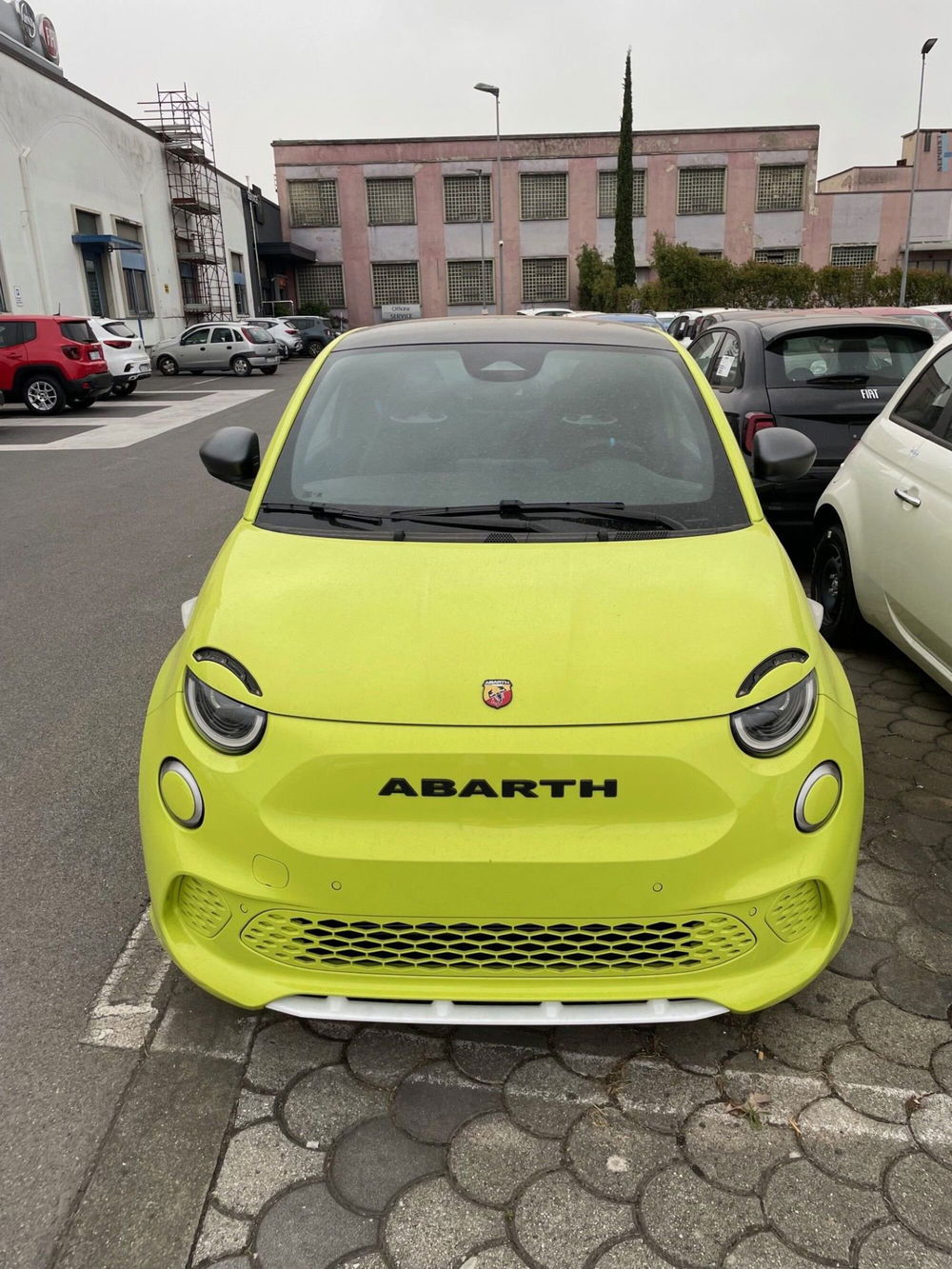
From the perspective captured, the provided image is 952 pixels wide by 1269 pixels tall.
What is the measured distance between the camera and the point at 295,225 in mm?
53969

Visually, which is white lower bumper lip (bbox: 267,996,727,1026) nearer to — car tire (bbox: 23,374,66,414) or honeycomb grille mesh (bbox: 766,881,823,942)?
honeycomb grille mesh (bbox: 766,881,823,942)

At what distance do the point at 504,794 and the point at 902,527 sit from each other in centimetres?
279

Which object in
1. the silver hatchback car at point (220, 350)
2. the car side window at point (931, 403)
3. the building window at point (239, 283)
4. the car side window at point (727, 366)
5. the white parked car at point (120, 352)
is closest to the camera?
the car side window at point (931, 403)

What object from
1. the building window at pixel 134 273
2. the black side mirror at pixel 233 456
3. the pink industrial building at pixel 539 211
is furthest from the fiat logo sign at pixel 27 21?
the black side mirror at pixel 233 456

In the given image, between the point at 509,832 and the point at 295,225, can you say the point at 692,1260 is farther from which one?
the point at 295,225

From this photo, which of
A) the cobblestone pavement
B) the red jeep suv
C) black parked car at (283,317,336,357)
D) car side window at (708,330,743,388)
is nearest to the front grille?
the cobblestone pavement

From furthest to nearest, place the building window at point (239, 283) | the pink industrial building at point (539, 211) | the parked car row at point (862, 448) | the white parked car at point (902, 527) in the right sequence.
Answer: the pink industrial building at point (539, 211)
the building window at point (239, 283)
the parked car row at point (862, 448)
the white parked car at point (902, 527)

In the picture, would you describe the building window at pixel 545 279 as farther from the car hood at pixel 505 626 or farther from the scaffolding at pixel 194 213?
the car hood at pixel 505 626

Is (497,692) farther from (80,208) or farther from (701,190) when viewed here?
(701,190)

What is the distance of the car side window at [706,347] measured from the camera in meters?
7.51

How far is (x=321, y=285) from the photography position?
54594 millimetres

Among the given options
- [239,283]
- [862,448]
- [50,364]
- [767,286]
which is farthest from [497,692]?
[239,283]

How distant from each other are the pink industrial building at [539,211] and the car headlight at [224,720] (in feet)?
165

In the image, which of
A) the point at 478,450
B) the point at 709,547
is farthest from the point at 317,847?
the point at 478,450
